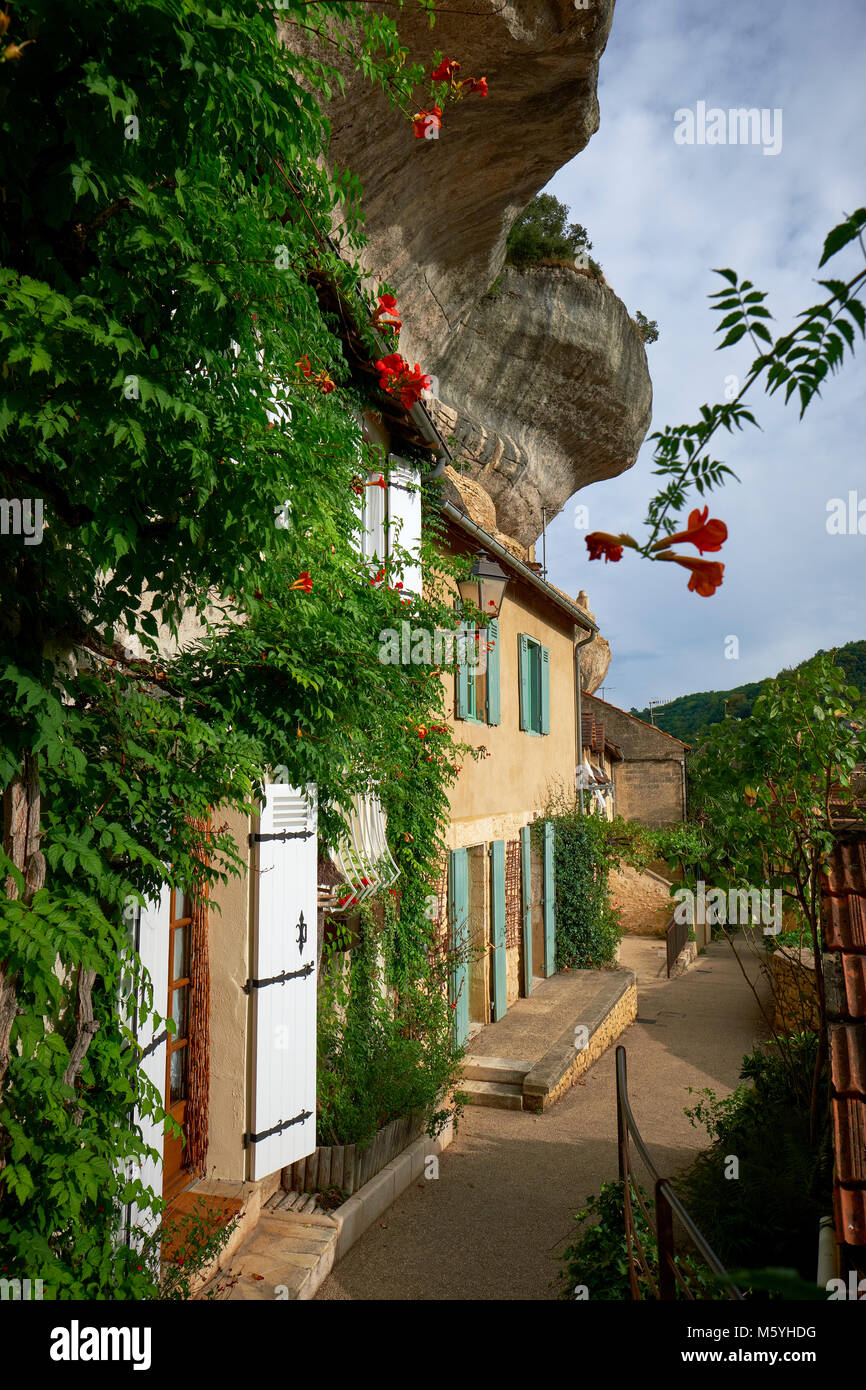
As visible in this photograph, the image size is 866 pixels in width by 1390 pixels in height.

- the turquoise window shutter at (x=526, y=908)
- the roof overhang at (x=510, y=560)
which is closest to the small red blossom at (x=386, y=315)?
the roof overhang at (x=510, y=560)

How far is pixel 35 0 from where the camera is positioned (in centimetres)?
187

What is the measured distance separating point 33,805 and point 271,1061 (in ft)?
10.0

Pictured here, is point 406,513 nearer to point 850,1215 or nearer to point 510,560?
point 510,560

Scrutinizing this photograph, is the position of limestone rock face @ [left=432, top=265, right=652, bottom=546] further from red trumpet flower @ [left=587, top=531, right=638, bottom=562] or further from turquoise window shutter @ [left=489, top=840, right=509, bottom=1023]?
red trumpet flower @ [left=587, top=531, right=638, bottom=562]

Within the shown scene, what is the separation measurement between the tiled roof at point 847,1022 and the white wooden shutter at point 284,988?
298cm

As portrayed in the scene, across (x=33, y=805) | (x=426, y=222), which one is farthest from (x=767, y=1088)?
(x=426, y=222)

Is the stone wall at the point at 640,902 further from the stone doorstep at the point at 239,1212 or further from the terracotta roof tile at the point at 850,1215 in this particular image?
the terracotta roof tile at the point at 850,1215

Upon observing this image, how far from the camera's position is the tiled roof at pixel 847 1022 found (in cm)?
305

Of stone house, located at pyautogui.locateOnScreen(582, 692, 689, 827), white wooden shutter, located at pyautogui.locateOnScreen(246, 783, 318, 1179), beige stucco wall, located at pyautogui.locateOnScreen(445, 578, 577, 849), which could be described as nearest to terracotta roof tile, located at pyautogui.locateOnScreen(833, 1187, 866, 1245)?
white wooden shutter, located at pyautogui.locateOnScreen(246, 783, 318, 1179)

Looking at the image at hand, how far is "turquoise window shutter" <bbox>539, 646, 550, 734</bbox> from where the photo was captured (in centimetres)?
1356

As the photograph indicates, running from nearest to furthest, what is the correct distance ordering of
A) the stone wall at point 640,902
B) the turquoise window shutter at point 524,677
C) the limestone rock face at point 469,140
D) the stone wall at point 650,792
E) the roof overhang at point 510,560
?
the roof overhang at point 510,560, the limestone rock face at point 469,140, the turquoise window shutter at point 524,677, the stone wall at point 640,902, the stone wall at point 650,792

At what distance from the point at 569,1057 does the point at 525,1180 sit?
2331 millimetres

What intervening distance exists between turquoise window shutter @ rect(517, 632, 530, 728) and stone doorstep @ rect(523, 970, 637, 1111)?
3.92 m

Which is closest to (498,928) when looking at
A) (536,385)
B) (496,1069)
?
(496,1069)
